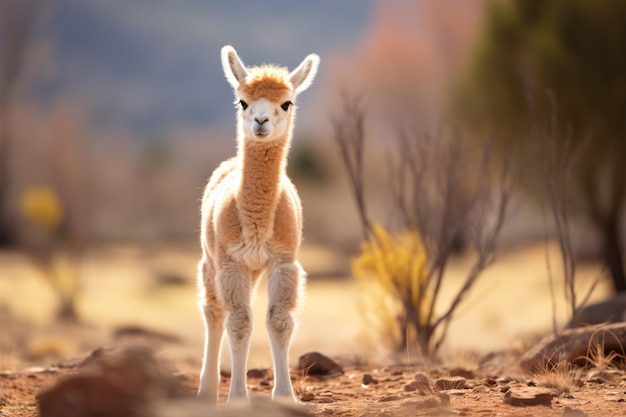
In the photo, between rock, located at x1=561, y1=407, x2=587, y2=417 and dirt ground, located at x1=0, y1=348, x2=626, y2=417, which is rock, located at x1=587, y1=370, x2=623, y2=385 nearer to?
dirt ground, located at x1=0, y1=348, x2=626, y2=417

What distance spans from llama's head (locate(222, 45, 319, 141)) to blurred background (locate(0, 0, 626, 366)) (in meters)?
3.09

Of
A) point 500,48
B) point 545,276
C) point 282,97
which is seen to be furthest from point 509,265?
point 282,97

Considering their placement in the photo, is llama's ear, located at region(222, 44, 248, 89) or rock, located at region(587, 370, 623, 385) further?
rock, located at region(587, 370, 623, 385)

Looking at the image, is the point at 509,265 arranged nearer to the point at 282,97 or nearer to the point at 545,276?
the point at 545,276

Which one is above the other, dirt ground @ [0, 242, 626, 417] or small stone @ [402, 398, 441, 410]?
dirt ground @ [0, 242, 626, 417]

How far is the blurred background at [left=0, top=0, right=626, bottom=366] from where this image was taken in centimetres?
1383

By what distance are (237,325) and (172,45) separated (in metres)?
105

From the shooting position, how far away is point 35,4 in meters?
23.2

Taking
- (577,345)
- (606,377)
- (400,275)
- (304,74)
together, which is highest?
(304,74)

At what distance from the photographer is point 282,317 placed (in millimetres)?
5516

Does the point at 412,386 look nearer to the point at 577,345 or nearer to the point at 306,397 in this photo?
the point at 306,397

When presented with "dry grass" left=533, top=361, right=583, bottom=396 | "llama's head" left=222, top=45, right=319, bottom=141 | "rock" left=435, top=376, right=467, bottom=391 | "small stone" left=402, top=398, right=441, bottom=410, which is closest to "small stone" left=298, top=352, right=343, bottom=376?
"rock" left=435, top=376, right=467, bottom=391

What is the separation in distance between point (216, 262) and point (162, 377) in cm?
188

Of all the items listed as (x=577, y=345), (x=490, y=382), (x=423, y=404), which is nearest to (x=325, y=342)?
(x=577, y=345)
